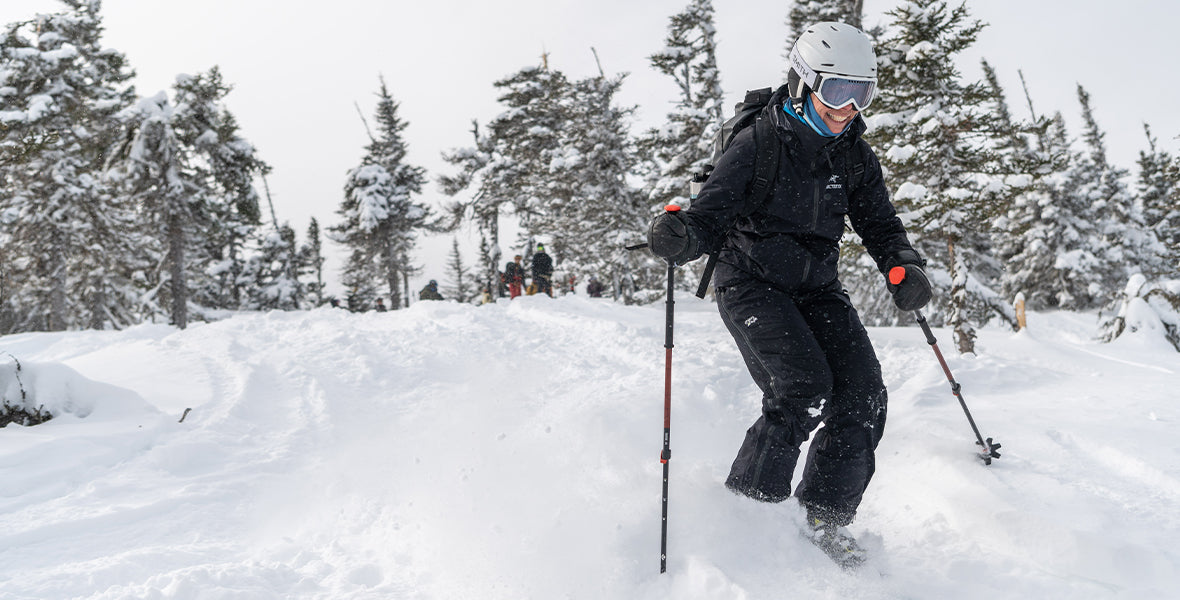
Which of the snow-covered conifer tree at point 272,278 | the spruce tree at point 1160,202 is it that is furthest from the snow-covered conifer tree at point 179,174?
the spruce tree at point 1160,202

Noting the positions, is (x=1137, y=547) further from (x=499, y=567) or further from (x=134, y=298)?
(x=134, y=298)

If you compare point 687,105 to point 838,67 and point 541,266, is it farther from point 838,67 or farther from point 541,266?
point 838,67

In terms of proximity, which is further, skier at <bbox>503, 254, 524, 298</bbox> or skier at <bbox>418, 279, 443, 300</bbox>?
skier at <bbox>418, 279, 443, 300</bbox>

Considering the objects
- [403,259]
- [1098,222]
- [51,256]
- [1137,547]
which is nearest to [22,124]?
[51,256]

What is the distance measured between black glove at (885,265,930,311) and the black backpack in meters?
0.52

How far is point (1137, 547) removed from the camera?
9.34 feet

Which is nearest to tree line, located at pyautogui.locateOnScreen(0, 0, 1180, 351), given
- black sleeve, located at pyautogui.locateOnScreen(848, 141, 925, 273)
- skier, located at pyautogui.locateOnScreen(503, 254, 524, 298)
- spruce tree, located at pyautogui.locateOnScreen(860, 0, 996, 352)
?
spruce tree, located at pyautogui.locateOnScreen(860, 0, 996, 352)

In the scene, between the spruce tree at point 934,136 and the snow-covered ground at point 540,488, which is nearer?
the snow-covered ground at point 540,488

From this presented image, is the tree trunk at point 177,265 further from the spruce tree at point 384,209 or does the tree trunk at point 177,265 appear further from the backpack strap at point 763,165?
the backpack strap at point 763,165

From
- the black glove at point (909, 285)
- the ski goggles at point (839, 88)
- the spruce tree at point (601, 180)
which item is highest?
the spruce tree at point (601, 180)

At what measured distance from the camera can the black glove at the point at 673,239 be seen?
293 centimetres

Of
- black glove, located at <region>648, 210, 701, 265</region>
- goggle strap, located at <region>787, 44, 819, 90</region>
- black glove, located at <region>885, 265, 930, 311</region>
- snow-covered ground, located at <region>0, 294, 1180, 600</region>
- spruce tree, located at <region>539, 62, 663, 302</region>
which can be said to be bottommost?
snow-covered ground, located at <region>0, 294, 1180, 600</region>

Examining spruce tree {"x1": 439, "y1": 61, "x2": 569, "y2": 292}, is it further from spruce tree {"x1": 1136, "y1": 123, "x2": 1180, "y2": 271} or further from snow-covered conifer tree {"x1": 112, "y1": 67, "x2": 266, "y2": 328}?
spruce tree {"x1": 1136, "y1": 123, "x2": 1180, "y2": 271}

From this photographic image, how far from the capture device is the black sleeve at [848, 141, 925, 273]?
3289 mm
